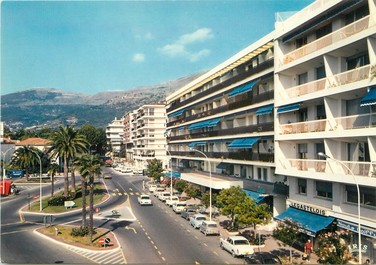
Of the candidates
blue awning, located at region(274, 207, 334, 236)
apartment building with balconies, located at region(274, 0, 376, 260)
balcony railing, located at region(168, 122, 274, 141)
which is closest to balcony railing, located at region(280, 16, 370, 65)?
apartment building with balconies, located at region(274, 0, 376, 260)

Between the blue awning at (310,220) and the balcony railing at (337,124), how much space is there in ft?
23.7

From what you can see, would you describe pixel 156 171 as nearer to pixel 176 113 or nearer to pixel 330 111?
pixel 176 113

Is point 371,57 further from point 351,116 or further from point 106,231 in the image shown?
point 106,231

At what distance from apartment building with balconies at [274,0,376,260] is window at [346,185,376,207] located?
7cm

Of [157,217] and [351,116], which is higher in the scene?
[351,116]

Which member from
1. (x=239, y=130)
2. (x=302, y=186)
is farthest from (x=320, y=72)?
(x=239, y=130)

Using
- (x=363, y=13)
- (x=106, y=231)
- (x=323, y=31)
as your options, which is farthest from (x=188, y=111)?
(x=363, y=13)

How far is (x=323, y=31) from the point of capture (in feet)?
103

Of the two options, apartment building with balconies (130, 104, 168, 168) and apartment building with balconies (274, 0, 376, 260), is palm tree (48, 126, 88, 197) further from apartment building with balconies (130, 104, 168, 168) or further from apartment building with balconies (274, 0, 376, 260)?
apartment building with balconies (130, 104, 168, 168)

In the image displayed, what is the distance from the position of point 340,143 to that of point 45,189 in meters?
70.7

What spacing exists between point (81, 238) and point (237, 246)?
1663 centimetres

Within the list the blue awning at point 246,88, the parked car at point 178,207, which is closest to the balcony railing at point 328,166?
the blue awning at point 246,88

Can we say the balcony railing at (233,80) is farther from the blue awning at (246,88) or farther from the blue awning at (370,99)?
the blue awning at (370,99)

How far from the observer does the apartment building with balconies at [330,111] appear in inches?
993
